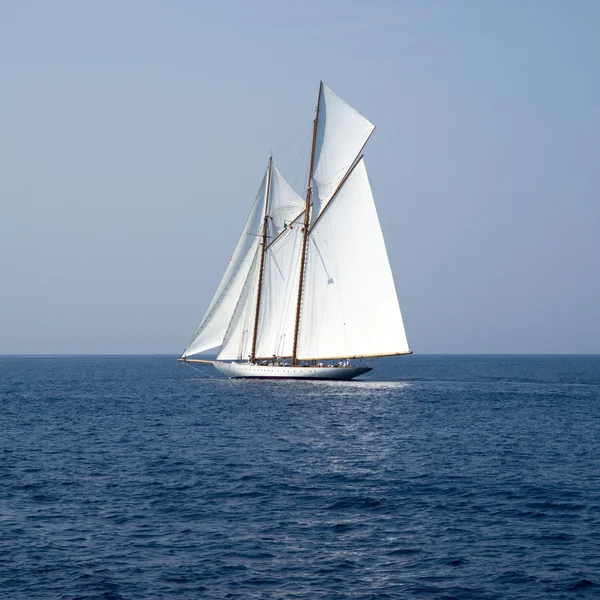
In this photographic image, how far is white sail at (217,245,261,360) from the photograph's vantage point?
99438mm

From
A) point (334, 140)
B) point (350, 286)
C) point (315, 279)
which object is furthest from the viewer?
point (334, 140)

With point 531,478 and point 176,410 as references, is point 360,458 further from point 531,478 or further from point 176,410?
point 176,410

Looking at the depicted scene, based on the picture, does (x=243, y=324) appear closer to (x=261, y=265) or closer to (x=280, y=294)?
(x=280, y=294)

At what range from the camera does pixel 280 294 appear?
99.9m

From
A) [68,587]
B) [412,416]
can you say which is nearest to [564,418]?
[412,416]

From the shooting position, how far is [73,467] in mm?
43562

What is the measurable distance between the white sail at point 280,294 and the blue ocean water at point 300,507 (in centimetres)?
3234

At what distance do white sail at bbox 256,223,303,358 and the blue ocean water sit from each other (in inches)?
1273

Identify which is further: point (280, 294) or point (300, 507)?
point (280, 294)

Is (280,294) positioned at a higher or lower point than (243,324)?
higher

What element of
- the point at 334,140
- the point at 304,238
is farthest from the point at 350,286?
the point at 334,140

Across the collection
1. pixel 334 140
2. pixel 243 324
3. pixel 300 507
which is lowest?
pixel 300 507

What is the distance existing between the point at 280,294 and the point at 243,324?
18.4ft

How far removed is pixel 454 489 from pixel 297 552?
11.8 m
